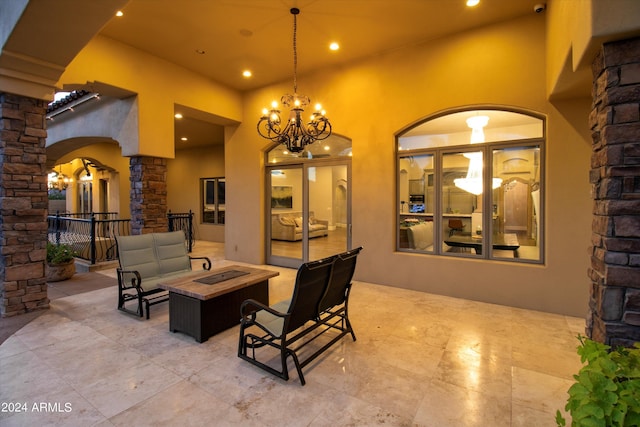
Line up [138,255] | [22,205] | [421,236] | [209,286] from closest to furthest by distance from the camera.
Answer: [209,286]
[22,205]
[138,255]
[421,236]

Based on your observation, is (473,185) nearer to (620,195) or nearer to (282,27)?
(620,195)

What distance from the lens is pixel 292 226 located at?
687 cm

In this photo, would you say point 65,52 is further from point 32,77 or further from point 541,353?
point 541,353

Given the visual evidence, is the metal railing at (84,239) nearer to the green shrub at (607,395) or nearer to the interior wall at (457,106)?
the interior wall at (457,106)

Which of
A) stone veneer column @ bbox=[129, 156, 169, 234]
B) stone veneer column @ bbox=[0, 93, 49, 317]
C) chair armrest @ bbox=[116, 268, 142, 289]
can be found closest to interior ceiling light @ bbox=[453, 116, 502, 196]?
chair armrest @ bbox=[116, 268, 142, 289]

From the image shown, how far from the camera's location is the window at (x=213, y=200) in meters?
11.3

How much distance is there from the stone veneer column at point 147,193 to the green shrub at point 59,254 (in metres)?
1.25

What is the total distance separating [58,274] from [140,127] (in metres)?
3.10

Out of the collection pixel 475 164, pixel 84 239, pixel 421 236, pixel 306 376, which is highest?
pixel 475 164

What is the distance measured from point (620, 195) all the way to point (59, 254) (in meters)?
7.68

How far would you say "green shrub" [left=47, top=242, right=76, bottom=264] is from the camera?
5516 mm

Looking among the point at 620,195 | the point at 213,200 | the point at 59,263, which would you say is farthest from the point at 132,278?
the point at 213,200

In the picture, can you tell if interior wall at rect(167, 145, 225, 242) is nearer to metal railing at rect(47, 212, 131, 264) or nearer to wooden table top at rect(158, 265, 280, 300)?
metal railing at rect(47, 212, 131, 264)

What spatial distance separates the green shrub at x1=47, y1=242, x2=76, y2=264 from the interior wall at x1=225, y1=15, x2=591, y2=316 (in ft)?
14.1
